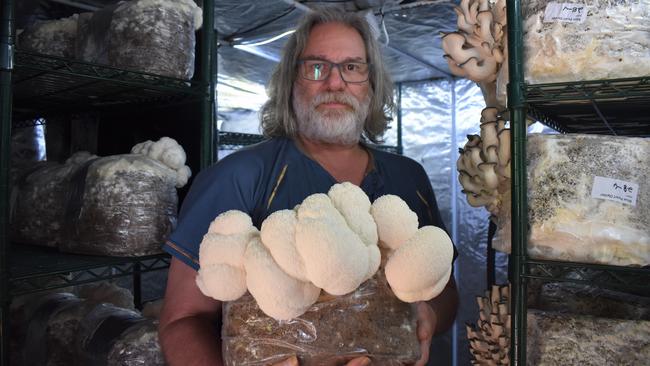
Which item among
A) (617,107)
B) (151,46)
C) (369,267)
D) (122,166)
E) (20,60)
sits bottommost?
(369,267)

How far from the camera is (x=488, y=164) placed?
1.26m

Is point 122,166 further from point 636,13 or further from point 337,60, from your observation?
point 636,13

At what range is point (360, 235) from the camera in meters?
0.71

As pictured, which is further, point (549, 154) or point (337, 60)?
point (337, 60)

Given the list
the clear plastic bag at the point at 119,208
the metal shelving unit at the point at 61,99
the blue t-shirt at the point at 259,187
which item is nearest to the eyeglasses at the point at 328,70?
the blue t-shirt at the point at 259,187

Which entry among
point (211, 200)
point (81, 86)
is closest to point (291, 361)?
point (211, 200)

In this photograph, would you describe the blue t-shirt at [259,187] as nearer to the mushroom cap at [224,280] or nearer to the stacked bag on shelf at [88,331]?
the stacked bag on shelf at [88,331]

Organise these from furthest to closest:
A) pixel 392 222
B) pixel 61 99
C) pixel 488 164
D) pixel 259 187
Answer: pixel 61 99 < pixel 259 187 < pixel 488 164 < pixel 392 222

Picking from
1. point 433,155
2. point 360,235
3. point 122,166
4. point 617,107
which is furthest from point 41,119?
point 433,155

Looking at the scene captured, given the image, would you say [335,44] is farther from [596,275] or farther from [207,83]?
[596,275]

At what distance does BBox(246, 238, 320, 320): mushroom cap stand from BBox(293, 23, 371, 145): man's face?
799 millimetres

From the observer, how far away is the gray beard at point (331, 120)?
1463mm

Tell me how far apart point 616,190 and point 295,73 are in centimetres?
92

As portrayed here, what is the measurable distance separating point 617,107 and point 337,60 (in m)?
0.72
